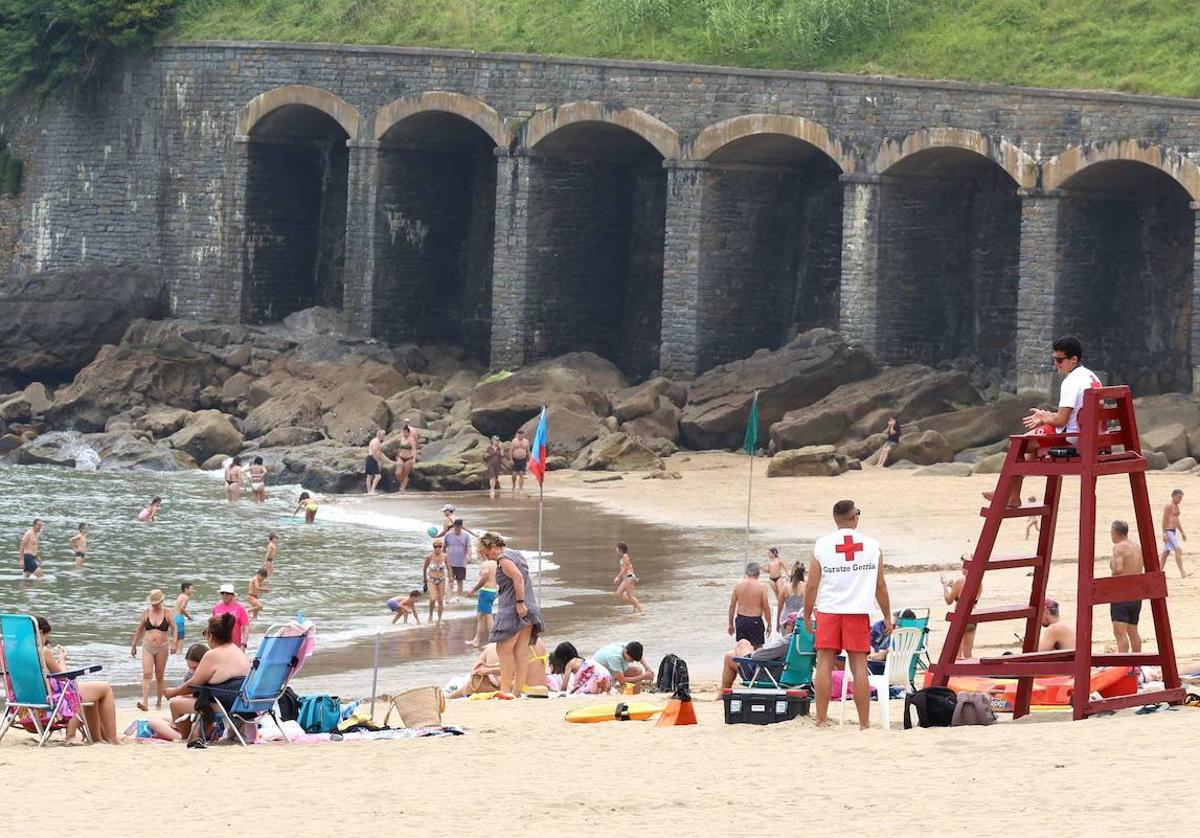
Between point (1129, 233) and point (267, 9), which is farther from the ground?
point (267, 9)

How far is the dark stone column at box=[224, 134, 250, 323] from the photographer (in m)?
41.2

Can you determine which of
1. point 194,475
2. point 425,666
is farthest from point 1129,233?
point 425,666

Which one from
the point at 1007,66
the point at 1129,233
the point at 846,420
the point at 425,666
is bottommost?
the point at 425,666

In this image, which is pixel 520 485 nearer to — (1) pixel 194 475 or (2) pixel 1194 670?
(1) pixel 194 475

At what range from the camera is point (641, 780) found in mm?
11227

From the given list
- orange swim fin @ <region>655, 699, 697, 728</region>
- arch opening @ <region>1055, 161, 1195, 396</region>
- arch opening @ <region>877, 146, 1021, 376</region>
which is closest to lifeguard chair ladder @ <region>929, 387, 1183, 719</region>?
orange swim fin @ <region>655, 699, 697, 728</region>

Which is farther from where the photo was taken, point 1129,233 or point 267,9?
point 267,9

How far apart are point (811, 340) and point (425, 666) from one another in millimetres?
17171

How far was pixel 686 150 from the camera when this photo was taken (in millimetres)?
36250

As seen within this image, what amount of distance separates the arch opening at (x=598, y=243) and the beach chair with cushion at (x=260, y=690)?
25.4 meters

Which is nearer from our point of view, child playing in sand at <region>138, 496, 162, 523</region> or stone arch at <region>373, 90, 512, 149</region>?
child playing in sand at <region>138, 496, 162, 523</region>

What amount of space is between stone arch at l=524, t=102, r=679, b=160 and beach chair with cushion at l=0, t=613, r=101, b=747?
24329 mm

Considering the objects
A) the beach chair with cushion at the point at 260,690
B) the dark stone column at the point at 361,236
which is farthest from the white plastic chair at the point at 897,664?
the dark stone column at the point at 361,236

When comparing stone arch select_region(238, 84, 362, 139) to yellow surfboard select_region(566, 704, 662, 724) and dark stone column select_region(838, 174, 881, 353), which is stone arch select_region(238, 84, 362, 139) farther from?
yellow surfboard select_region(566, 704, 662, 724)
